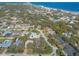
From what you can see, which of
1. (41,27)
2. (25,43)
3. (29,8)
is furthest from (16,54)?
(29,8)

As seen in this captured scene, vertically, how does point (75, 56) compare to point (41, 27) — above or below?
below

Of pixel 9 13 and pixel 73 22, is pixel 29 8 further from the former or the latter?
pixel 73 22

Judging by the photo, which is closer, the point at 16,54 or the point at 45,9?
the point at 16,54

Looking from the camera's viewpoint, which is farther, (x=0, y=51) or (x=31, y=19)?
(x=31, y=19)

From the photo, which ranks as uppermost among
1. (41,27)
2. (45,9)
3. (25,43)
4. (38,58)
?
(45,9)

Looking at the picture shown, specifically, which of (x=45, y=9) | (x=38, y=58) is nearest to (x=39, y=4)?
(x=45, y=9)

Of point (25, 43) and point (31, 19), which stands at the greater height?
point (31, 19)

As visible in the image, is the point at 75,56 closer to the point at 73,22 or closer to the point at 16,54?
the point at 73,22
